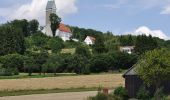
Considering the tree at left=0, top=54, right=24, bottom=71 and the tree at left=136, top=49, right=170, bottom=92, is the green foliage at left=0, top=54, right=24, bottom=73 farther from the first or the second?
the tree at left=136, top=49, right=170, bottom=92

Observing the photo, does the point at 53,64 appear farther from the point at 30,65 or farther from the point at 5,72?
the point at 5,72

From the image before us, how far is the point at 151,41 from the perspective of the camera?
157m

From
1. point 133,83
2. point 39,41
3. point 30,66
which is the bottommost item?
point 133,83

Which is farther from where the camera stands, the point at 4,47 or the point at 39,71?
the point at 4,47

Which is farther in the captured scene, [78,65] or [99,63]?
[99,63]

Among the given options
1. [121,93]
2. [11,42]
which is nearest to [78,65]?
[11,42]

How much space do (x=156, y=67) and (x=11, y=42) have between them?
112m

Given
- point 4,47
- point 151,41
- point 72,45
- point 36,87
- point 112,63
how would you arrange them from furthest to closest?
point 72,45 → point 151,41 → point 4,47 → point 112,63 → point 36,87

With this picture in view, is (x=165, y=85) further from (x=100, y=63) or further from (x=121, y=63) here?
(x=121, y=63)

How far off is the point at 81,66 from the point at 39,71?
1097 centimetres

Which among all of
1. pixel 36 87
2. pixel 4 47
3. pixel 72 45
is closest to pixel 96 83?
pixel 36 87

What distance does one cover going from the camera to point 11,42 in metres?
149

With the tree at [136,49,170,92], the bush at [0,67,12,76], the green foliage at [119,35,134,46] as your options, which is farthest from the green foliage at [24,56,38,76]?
the green foliage at [119,35,134,46]

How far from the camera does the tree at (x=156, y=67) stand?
4109 centimetres
